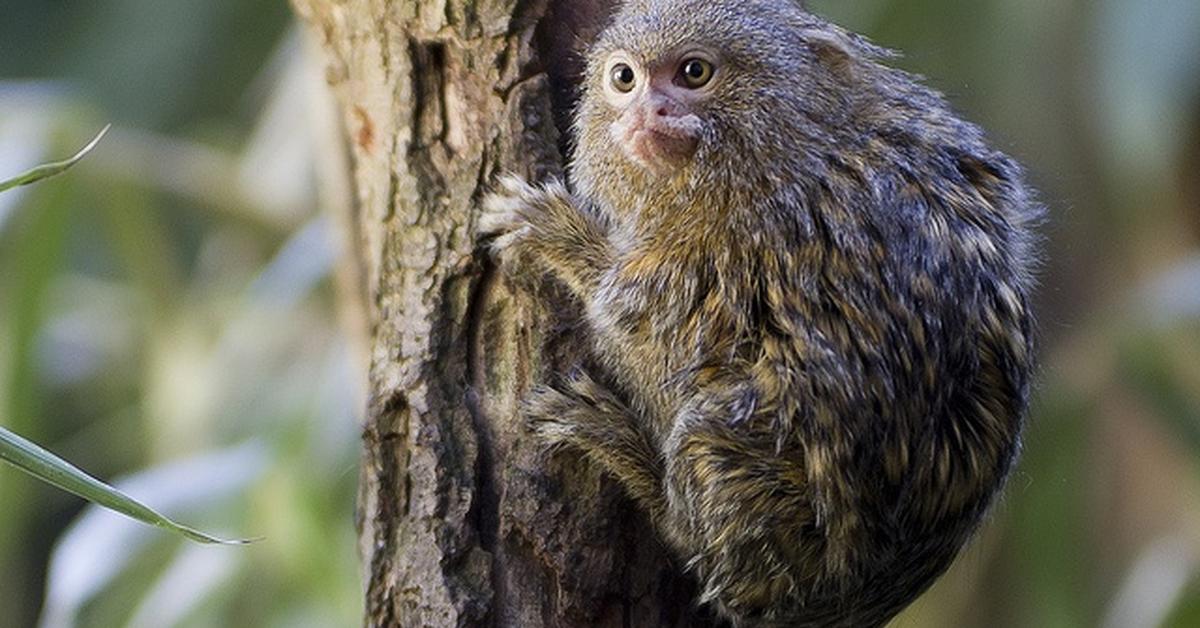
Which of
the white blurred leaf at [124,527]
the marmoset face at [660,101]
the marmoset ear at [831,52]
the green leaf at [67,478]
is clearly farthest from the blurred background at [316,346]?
the green leaf at [67,478]

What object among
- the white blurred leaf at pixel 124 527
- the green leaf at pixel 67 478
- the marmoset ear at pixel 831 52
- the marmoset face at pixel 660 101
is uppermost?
the marmoset ear at pixel 831 52

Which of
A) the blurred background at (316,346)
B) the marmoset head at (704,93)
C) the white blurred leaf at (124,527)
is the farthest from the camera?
the blurred background at (316,346)

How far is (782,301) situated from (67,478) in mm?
776

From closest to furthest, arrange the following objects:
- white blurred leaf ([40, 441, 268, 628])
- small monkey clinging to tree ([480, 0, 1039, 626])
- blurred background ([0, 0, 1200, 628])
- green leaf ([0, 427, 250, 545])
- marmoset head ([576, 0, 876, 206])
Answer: green leaf ([0, 427, 250, 545])
small monkey clinging to tree ([480, 0, 1039, 626])
marmoset head ([576, 0, 876, 206])
white blurred leaf ([40, 441, 268, 628])
blurred background ([0, 0, 1200, 628])

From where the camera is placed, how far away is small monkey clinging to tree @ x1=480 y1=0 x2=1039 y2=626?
172 centimetres

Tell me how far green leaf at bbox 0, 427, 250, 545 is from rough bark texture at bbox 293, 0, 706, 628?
0.50m

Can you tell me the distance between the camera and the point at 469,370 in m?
1.88

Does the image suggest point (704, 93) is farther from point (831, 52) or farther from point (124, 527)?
point (124, 527)

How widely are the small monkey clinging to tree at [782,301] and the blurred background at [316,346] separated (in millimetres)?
511

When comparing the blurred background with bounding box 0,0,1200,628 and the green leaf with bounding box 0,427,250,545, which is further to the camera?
the blurred background with bounding box 0,0,1200,628

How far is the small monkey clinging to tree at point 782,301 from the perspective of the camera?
1.72 metres

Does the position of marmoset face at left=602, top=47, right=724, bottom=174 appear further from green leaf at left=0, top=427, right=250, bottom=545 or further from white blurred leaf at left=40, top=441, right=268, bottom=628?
white blurred leaf at left=40, top=441, right=268, bottom=628

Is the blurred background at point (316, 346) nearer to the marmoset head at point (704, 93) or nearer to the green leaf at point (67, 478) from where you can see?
the marmoset head at point (704, 93)

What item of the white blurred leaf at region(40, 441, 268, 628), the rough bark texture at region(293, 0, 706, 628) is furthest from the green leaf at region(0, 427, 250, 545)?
the white blurred leaf at region(40, 441, 268, 628)
